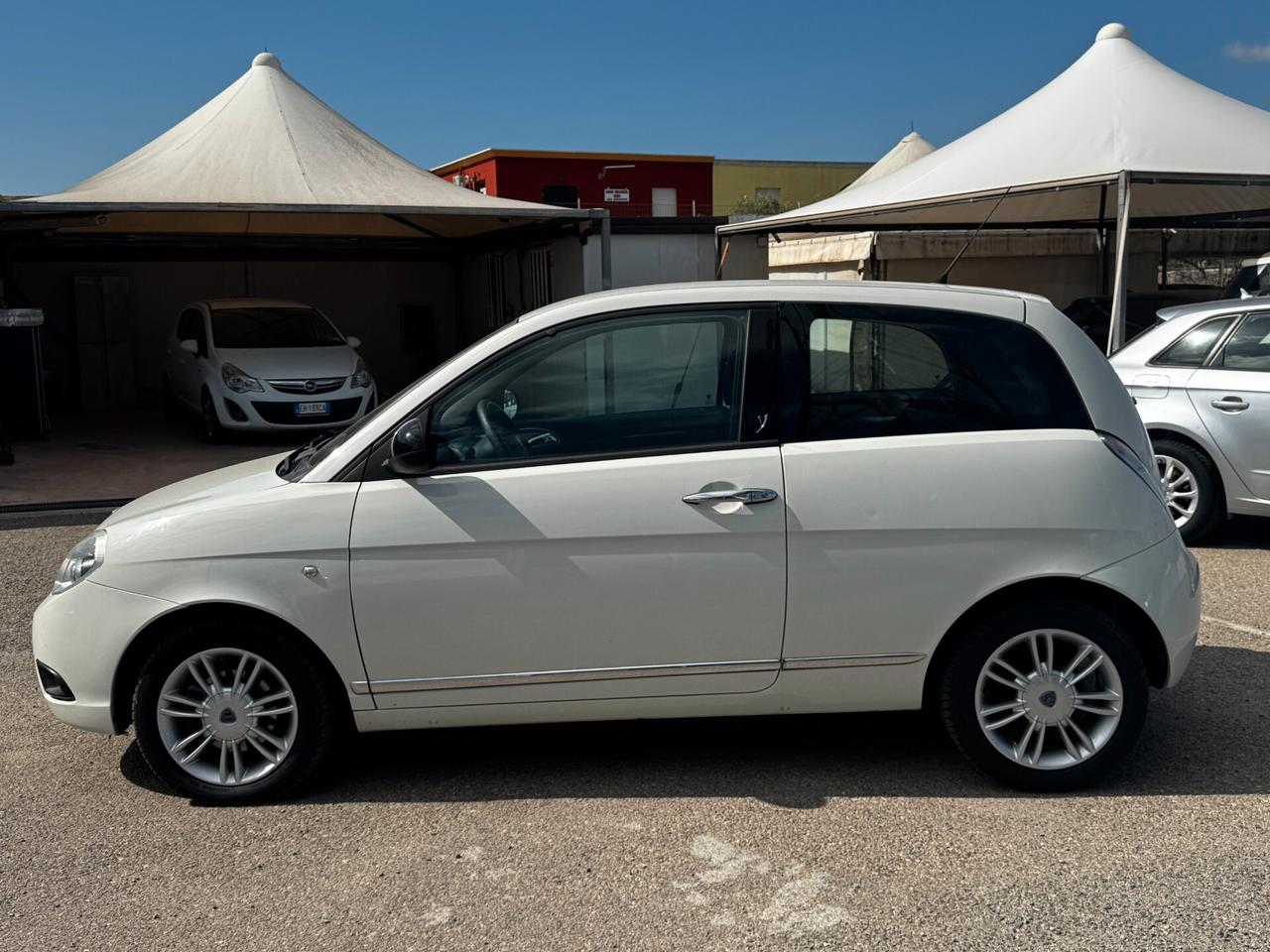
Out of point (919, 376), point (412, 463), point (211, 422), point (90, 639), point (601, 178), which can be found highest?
point (601, 178)

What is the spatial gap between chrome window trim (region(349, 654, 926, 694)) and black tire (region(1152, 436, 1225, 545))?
4.54 metres

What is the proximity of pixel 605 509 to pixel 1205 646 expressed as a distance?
10.9 ft

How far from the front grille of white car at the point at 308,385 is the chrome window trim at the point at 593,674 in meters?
10.5

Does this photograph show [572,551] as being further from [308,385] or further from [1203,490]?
[308,385]

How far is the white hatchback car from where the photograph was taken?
395 cm

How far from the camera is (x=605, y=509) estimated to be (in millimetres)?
3932

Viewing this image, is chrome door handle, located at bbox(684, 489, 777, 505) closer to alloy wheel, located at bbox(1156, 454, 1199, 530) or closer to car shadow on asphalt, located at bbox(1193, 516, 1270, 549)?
alloy wheel, located at bbox(1156, 454, 1199, 530)

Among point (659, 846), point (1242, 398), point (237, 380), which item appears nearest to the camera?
point (659, 846)

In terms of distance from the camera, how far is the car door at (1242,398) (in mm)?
7422

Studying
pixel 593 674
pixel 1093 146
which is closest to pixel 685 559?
pixel 593 674

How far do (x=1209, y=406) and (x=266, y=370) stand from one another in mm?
10262

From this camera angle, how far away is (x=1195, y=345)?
25.7 feet

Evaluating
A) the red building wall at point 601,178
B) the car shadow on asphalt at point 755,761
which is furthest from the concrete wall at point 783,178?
the car shadow on asphalt at point 755,761

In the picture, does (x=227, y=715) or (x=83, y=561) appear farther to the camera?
(x=83, y=561)
